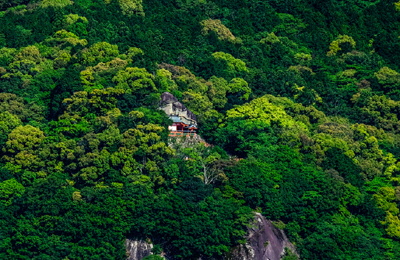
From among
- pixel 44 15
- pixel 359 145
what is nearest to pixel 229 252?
pixel 359 145

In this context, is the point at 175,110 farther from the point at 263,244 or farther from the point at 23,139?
the point at 263,244

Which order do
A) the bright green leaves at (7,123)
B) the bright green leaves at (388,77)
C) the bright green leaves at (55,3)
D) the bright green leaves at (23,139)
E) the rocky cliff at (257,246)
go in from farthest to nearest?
the bright green leaves at (55,3) < the bright green leaves at (388,77) < the bright green leaves at (7,123) < the bright green leaves at (23,139) < the rocky cliff at (257,246)

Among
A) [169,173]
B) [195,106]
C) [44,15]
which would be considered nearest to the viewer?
[169,173]

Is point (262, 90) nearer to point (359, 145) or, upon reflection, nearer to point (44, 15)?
point (359, 145)

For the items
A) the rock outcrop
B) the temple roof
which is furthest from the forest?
the temple roof

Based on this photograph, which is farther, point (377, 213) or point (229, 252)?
point (377, 213)

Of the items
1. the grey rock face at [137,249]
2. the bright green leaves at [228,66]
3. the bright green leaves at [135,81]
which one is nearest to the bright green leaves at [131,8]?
the bright green leaves at [228,66]

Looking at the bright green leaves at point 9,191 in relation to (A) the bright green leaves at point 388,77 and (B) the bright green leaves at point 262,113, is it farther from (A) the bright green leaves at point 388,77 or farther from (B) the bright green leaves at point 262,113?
(A) the bright green leaves at point 388,77
